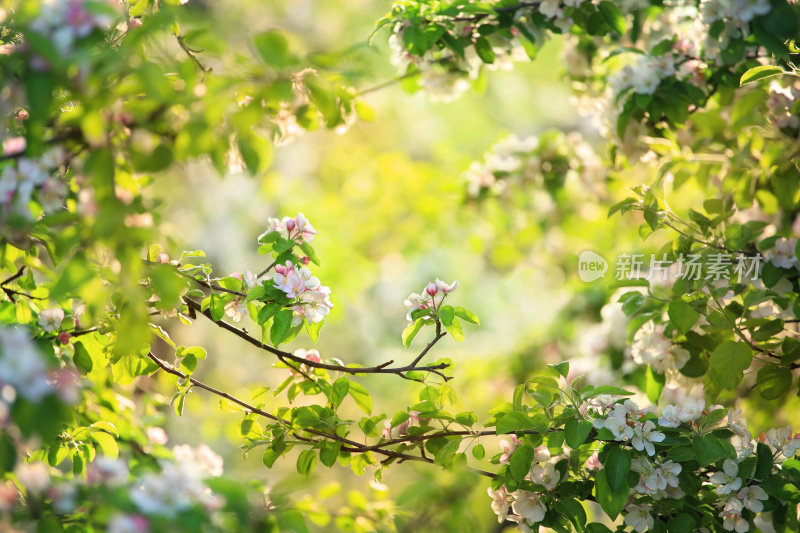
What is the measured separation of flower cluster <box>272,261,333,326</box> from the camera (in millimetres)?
1027

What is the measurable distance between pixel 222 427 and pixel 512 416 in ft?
8.85

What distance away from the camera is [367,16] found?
5.16 m

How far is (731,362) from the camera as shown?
1.14 metres

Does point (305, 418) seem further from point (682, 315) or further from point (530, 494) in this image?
point (682, 315)

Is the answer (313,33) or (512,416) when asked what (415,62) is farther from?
(313,33)

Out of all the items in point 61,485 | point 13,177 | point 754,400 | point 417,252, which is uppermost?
point 13,177

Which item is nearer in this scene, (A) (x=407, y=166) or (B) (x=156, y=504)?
(B) (x=156, y=504)

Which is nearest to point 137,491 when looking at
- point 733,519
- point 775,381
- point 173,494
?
point 173,494

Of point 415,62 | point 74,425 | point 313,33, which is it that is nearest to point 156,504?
point 74,425

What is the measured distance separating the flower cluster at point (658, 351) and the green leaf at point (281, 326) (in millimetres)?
732

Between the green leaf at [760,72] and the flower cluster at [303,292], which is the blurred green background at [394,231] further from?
the green leaf at [760,72]

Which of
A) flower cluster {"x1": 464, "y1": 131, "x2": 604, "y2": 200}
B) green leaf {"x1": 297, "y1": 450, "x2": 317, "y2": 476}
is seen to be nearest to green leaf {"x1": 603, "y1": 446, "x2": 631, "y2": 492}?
green leaf {"x1": 297, "y1": 450, "x2": 317, "y2": 476}

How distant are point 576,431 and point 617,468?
0.08 m

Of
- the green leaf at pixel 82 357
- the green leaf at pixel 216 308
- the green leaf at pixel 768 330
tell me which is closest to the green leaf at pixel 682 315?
the green leaf at pixel 768 330
